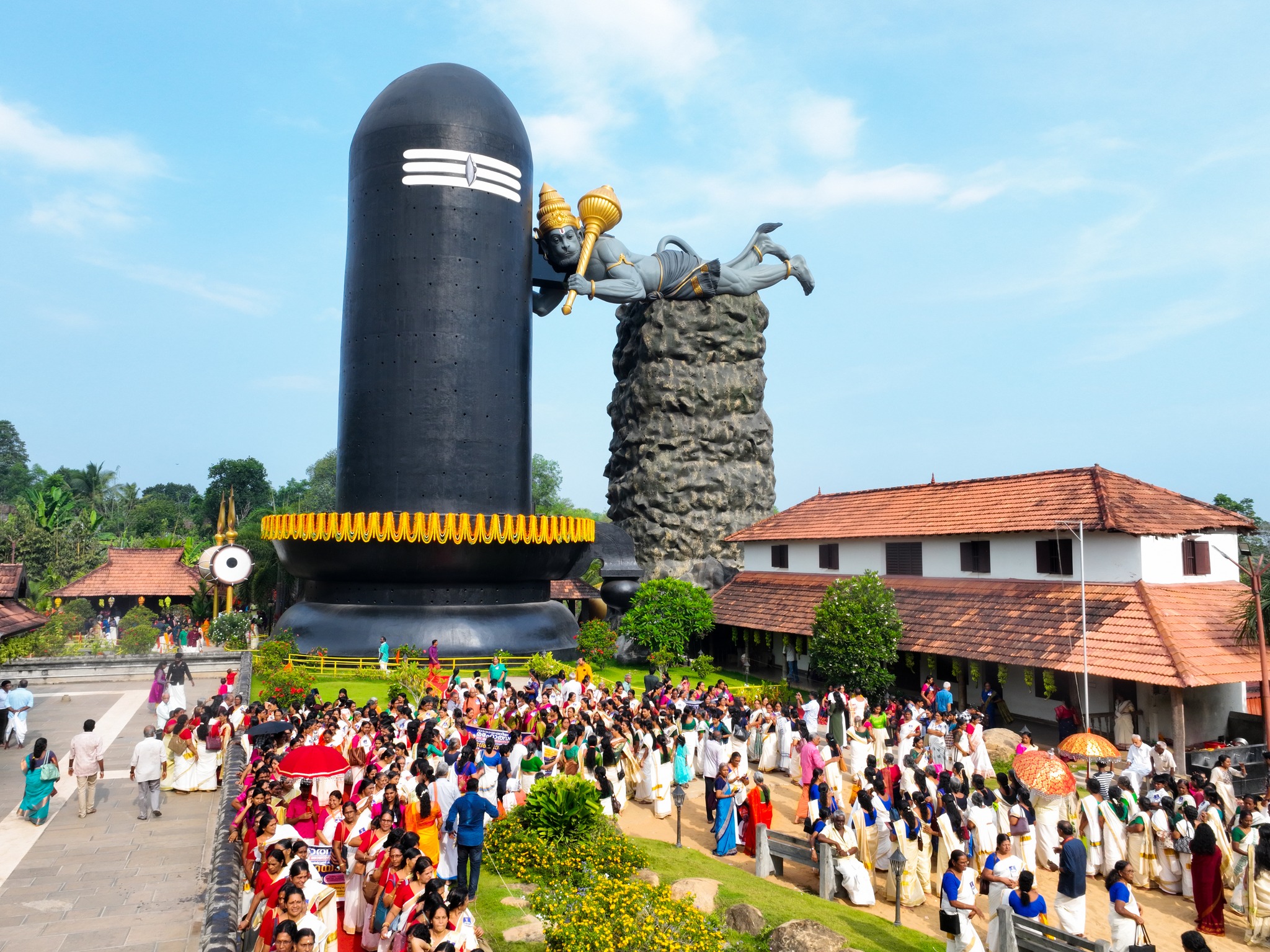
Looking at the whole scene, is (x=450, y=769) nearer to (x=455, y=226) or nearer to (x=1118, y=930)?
(x=1118, y=930)

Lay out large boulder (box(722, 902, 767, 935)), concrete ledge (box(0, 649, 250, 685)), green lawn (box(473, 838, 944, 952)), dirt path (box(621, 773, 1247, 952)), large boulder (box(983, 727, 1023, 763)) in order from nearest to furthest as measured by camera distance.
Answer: green lawn (box(473, 838, 944, 952)) → large boulder (box(722, 902, 767, 935)) → dirt path (box(621, 773, 1247, 952)) → large boulder (box(983, 727, 1023, 763)) → concrete ledge (box(0, 649, 250, 685))

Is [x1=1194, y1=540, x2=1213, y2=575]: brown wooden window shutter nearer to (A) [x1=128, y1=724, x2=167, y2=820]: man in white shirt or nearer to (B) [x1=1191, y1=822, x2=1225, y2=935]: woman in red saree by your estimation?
(B) [x1=1191, y1=822, x2=1225, y2=935]: woman in red saree

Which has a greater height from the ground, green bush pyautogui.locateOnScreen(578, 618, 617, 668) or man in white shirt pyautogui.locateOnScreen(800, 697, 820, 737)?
green bush pyautogui.locateOnScreen(578, 618, 617, 668)

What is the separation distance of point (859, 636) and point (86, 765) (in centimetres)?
1810

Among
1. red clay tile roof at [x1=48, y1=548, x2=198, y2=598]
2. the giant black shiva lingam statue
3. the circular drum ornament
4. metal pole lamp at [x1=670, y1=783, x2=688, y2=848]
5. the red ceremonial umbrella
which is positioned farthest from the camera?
red clay tile roof at [x1=48, y1=548, x2=198, y2=598]

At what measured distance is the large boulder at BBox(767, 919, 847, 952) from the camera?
10031 millimetres

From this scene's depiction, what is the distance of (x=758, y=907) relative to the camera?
11750 mm

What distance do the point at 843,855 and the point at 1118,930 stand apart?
3.65m

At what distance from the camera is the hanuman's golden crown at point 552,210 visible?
33938mm

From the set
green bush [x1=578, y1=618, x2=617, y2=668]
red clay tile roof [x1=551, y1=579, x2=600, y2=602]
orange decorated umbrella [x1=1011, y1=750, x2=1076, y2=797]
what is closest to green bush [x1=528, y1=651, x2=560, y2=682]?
green bush [x1=578, y1=618, x2=617, y2=668]

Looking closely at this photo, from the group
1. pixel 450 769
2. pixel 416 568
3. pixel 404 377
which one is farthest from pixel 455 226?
pixel 450 769

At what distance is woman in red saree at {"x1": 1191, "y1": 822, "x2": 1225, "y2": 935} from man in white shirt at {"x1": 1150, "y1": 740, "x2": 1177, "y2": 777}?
5481 millimetres

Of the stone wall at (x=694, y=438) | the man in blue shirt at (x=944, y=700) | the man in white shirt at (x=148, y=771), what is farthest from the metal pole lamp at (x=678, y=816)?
the stone wall at (x=694, y=438)

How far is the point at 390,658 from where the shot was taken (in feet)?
86.7
